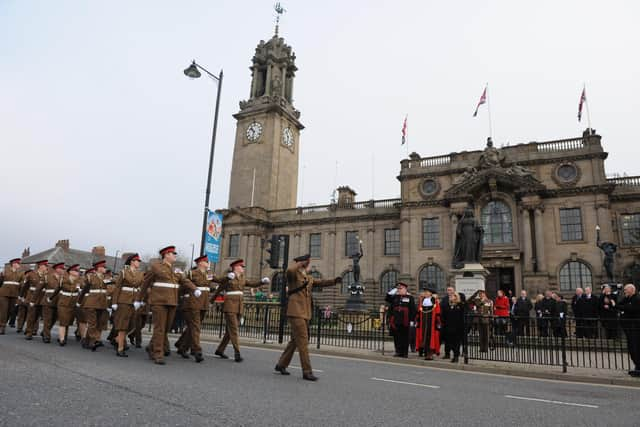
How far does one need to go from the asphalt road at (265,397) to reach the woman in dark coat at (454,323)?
7.78 ft

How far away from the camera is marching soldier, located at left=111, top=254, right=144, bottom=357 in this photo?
9812mm

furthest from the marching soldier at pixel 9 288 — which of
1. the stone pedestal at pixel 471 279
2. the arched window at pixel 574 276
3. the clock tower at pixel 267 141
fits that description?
the clock tower at pixel 267 141

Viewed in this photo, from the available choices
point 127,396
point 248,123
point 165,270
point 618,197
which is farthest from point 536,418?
point 248,123

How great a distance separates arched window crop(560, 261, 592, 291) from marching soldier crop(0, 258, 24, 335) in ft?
100

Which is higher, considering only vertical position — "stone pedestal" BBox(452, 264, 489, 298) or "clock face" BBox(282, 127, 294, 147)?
"clock face" BBox(282, 127, 294, 147)

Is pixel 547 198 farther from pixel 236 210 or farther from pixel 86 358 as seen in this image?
pixel 86 358

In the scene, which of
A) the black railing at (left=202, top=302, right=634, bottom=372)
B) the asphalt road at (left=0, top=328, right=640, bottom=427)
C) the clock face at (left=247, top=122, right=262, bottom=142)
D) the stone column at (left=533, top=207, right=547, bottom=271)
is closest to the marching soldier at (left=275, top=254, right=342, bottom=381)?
the asphalt road at (left=0, top=328, right=640, bottom=427)

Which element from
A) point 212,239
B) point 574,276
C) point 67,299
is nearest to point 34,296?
point 67,299

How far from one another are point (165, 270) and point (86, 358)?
222cm

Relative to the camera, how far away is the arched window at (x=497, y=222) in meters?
32.4

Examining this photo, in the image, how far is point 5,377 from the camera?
622 centimetres

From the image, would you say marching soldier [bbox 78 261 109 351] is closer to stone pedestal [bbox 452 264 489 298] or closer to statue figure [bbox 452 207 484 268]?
stone pedestal [bbox 452 264 489 298]

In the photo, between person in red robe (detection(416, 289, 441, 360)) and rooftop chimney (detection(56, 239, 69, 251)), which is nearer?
person in red robe (detection(416, 289, 441, 360))

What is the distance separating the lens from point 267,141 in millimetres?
48656
